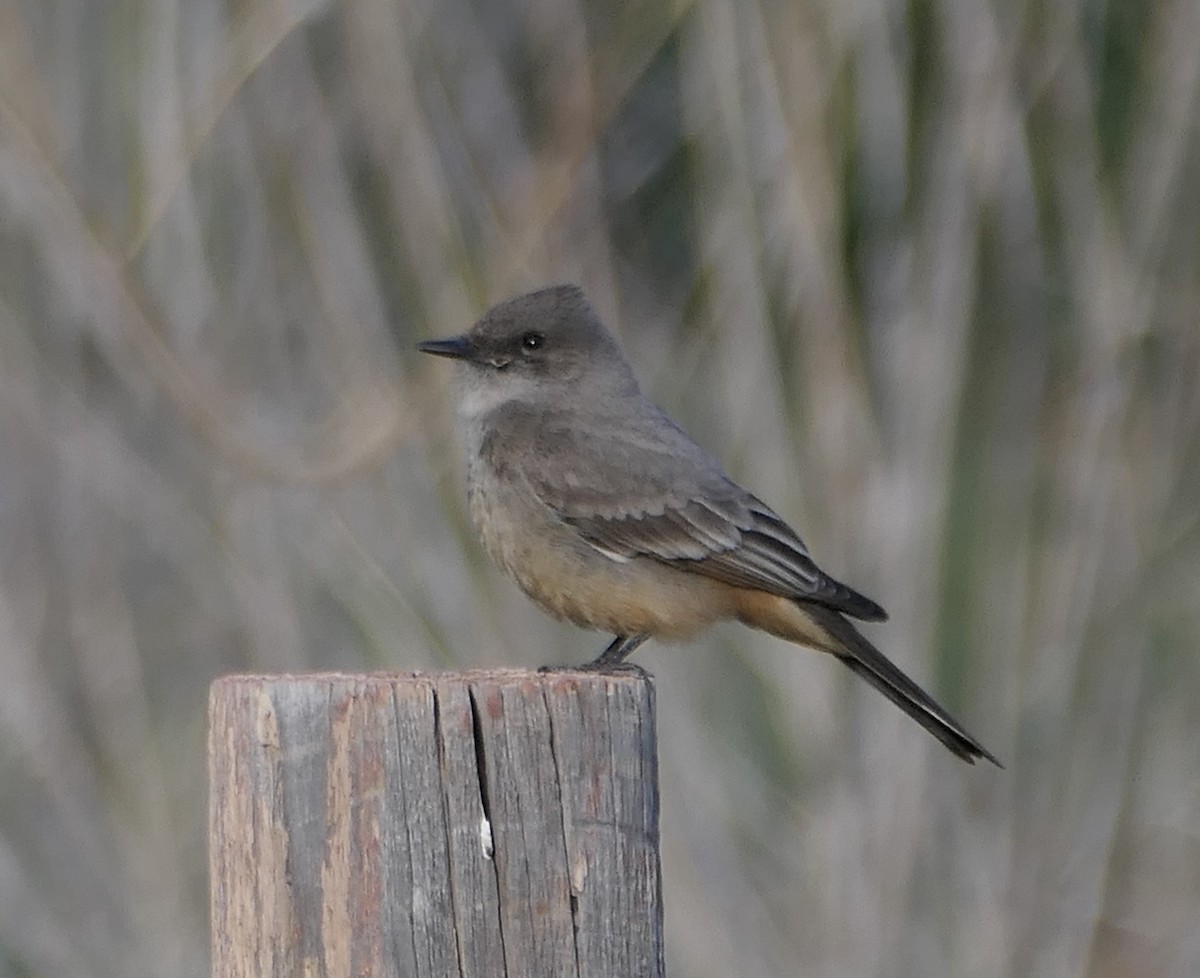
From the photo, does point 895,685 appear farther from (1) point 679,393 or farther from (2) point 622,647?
(1) point 679,393

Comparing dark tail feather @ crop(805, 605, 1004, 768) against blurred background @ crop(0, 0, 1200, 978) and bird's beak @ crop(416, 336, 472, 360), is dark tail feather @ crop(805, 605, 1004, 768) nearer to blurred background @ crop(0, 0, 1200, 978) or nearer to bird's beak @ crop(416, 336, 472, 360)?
blurred background @ crop(0, 0, 1200, 978)

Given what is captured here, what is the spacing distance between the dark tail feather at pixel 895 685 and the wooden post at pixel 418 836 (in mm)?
1753

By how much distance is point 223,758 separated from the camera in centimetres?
257

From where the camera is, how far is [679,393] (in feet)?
19.8

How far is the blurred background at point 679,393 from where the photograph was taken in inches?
212

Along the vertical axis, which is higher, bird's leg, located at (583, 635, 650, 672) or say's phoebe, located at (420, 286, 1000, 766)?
say's phoebe, located at (420, 286, 1000, 766)

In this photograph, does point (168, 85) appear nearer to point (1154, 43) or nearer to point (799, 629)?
point (799, 629)

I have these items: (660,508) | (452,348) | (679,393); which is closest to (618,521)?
(660,508)

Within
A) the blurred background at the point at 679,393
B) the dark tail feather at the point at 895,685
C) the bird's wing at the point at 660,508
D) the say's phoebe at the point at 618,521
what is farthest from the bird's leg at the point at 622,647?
the blurred background at the point at 679,393

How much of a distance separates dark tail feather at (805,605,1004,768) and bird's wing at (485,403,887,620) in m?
0.08

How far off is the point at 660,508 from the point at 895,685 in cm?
74

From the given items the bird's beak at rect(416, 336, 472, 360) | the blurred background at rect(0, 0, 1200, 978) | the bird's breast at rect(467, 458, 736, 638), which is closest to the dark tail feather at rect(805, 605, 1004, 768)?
the bird's breast at rect(467, 458, 736, 638)

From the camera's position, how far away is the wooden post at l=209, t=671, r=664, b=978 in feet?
8.04

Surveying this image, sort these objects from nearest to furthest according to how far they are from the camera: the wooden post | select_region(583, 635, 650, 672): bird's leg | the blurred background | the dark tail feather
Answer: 1. the wooden post
2. the dark tail feather
3. select_region(583, 635, 650, 672): bird's leg
4. the blurred background
